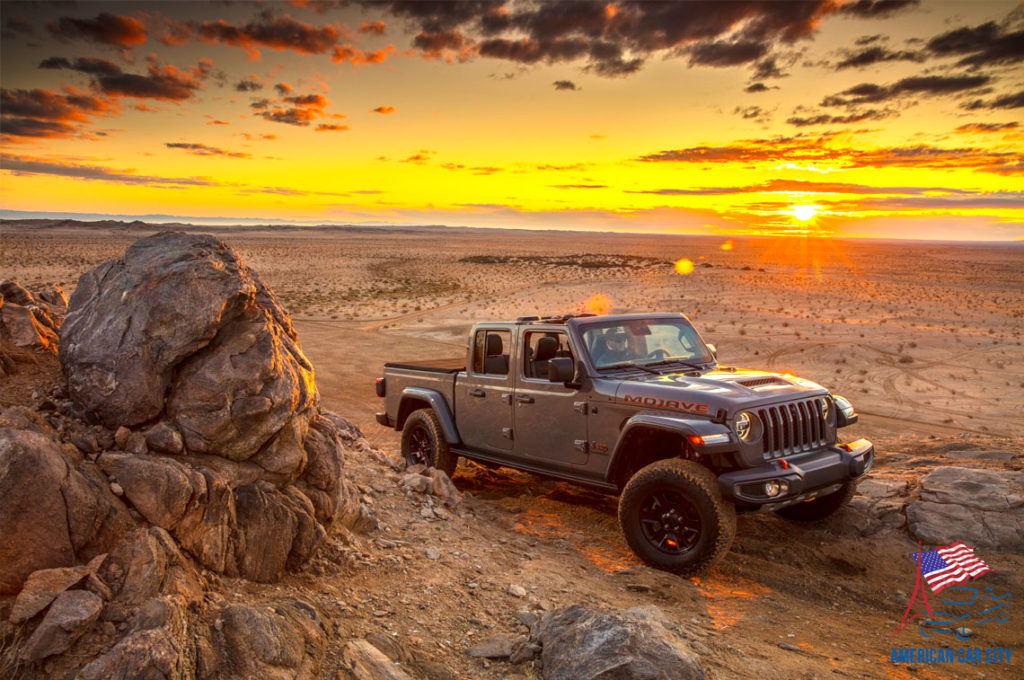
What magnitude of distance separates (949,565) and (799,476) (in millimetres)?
1818

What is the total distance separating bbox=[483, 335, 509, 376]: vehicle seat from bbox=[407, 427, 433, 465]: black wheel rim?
4.65 feet

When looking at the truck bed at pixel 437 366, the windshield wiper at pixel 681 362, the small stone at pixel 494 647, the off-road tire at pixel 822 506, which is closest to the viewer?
the small stone at pixel 494 647

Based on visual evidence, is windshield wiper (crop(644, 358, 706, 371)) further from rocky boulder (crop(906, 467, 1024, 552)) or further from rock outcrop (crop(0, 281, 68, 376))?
rock outcrop (crop(0, 281, 68, 376))

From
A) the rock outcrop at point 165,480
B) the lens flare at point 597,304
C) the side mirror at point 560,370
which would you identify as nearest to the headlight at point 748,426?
the side mirror at point 560,370

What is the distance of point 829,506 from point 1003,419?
8.54 m

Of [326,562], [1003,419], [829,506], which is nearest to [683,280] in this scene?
[1003,419]

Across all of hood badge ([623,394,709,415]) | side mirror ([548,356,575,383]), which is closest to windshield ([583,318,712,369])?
side mirror ([548,356,575,383])

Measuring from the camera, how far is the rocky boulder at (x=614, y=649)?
12.8 feet

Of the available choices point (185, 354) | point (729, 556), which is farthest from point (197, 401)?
point (729, 556)

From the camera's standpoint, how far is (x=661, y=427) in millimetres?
6082

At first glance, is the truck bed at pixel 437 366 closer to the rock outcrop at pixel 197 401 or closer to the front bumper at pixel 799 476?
the rock outcrop at pixel 197 401

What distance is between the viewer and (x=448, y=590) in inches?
214

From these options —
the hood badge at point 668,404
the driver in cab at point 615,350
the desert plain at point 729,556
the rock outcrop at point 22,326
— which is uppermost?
the rock outcrop at point 22,326

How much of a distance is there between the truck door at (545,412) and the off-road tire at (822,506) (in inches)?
86.1
